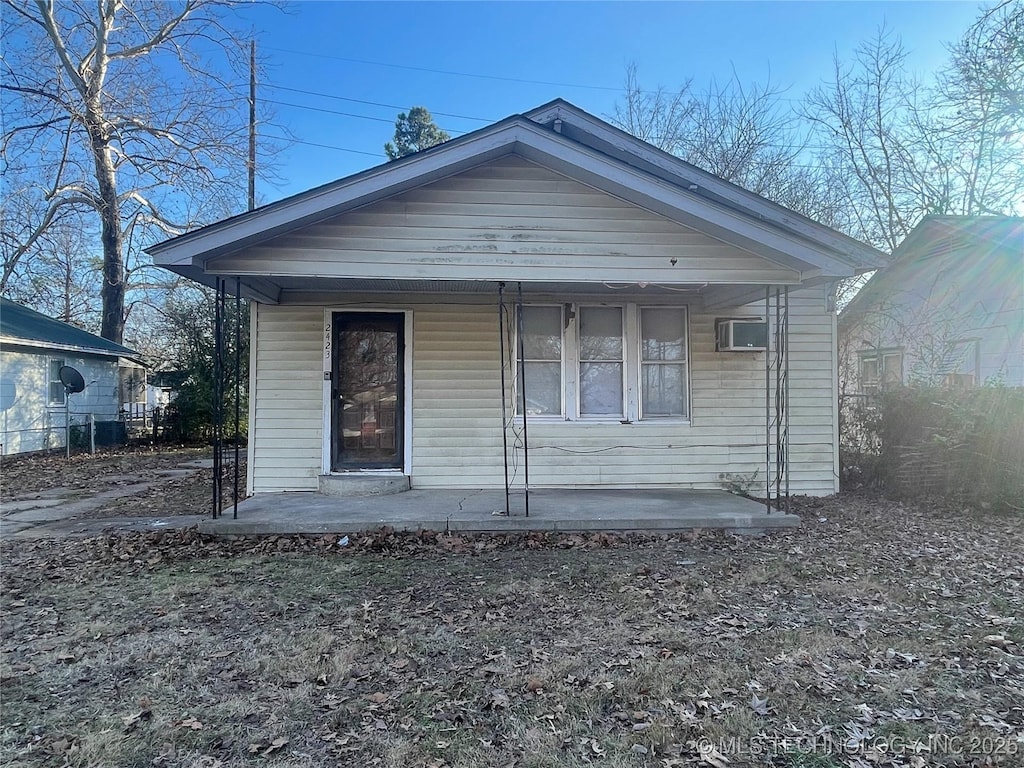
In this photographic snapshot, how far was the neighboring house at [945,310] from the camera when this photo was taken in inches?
384

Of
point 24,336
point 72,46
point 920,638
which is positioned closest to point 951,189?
point 920,638

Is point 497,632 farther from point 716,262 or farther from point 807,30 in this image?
point 807,30

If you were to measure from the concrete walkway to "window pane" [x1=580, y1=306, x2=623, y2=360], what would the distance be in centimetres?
483

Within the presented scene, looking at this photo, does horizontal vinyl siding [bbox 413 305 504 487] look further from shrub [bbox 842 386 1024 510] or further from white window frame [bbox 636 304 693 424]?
shrub [bbox 842 386 1024 510]

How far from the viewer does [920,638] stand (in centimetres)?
346

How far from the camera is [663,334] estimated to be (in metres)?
7.44

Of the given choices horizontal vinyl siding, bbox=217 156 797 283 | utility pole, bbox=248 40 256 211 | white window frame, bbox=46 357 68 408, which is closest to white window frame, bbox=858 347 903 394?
horizontal vinyl siding, bbox=217 156 797 283

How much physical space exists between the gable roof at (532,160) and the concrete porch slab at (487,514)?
243 cm

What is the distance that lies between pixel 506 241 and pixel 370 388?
274 cm

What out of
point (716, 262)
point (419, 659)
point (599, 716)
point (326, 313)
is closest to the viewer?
point (599, 716)

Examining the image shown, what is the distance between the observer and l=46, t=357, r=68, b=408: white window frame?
14352 mm

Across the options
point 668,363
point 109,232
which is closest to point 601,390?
point 668,363

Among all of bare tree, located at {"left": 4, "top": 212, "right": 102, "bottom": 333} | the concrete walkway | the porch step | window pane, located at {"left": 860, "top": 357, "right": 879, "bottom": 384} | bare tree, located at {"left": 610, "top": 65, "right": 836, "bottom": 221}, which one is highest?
bare tree, located at {"left": 610, "top": 65, "right": 836, "bottom": 221}

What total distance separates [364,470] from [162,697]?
433 cm
